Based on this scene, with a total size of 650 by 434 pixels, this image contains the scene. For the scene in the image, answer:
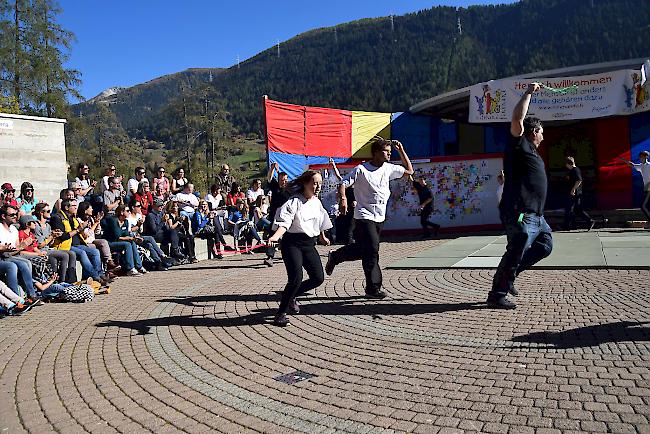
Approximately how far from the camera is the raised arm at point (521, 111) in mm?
5391

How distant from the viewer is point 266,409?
3.68 m

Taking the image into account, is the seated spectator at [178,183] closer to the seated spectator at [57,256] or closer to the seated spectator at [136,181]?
the seated spectator at [136,181]

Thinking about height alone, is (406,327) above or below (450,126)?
below

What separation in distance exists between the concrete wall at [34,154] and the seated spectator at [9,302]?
872 cm

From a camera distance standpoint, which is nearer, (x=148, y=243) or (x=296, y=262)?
(x=296, y=262)

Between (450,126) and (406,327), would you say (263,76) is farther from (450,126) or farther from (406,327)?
(406,327)

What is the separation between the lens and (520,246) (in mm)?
5793

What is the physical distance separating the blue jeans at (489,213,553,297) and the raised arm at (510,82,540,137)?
0.87 meters

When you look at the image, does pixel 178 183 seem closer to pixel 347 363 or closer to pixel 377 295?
pixel 377 295

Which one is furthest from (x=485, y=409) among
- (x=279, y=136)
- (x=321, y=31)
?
(x=321, y=31)

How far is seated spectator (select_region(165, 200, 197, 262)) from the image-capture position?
12.6 meters

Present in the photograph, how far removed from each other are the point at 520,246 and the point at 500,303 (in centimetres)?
72

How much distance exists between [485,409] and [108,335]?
4.17m

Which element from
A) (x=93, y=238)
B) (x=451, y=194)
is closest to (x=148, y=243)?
(x=93, y=238)
